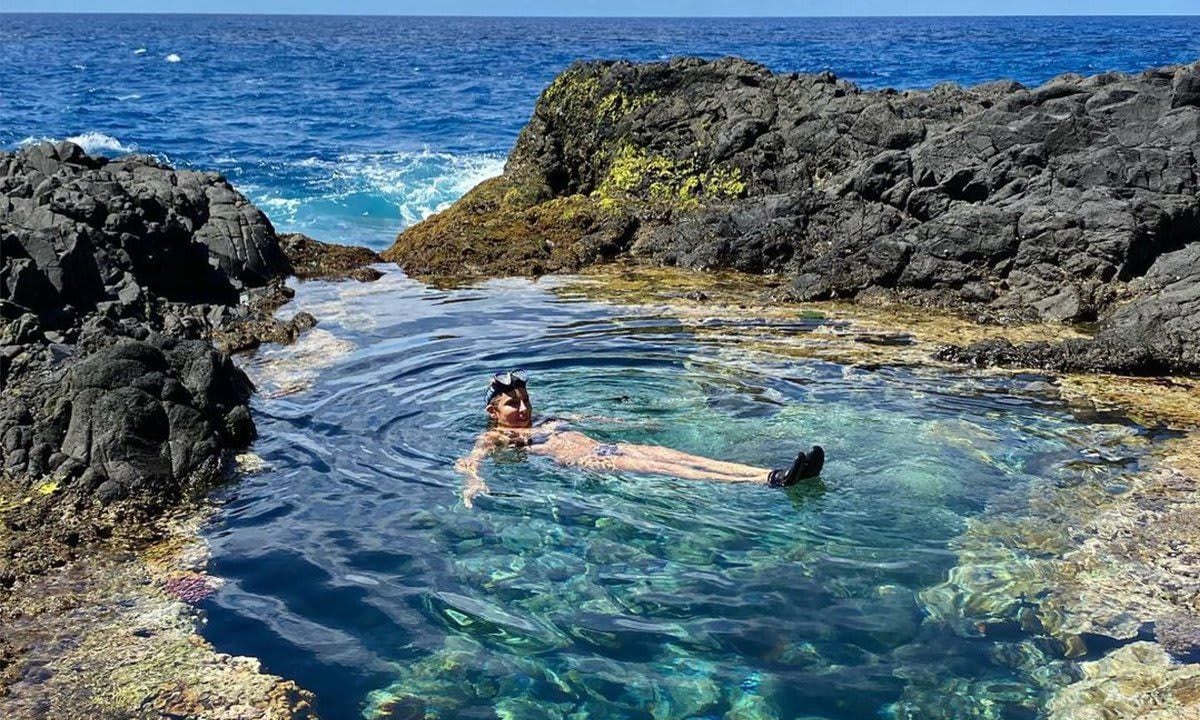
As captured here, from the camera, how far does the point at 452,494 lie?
995cm

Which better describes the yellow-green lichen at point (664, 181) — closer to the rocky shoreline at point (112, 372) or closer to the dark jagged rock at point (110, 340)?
the rocky shoreline at point (112, 372)

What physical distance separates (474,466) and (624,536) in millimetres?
2134

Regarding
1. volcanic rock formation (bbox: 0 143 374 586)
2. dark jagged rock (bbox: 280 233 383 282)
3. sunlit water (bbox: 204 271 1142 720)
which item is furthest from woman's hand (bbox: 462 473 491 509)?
dark jagged rock (bbox: 280 233 383 282)

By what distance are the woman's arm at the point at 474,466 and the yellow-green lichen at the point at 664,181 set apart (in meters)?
11.5

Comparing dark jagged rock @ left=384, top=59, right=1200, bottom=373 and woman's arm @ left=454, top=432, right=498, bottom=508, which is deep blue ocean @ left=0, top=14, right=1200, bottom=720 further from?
dark jagged rock @ left=384, top=59, right=1200, bottom=373

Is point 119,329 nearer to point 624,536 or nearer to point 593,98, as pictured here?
point 624,536

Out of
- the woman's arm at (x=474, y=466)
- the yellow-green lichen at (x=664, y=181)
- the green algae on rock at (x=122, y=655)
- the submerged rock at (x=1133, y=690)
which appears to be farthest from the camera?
the yellow-green lichen at (x=664, y=181)

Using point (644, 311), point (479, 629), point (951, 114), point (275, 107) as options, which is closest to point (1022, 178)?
point (951, 114)

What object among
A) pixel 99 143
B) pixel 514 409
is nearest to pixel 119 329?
pixel 514 409

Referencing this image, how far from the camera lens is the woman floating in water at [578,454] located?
953 cm

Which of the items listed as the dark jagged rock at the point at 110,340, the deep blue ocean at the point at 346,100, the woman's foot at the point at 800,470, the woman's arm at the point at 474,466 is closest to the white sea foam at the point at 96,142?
the deep blue ocean at the point at 346,100

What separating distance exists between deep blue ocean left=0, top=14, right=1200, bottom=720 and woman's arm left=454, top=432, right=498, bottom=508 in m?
0.14

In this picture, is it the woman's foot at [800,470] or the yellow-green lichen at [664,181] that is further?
the yellow-green lichen at [664,181]

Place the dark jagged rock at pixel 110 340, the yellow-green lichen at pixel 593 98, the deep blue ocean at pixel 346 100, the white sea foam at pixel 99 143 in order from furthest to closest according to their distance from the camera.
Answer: the white sea foam at pixel 99 143 → the deep blue ocean at pixel 346 100 → the yellow-green lichen at pixel 593 98 → the dark jagged rock at pixel 110 340
